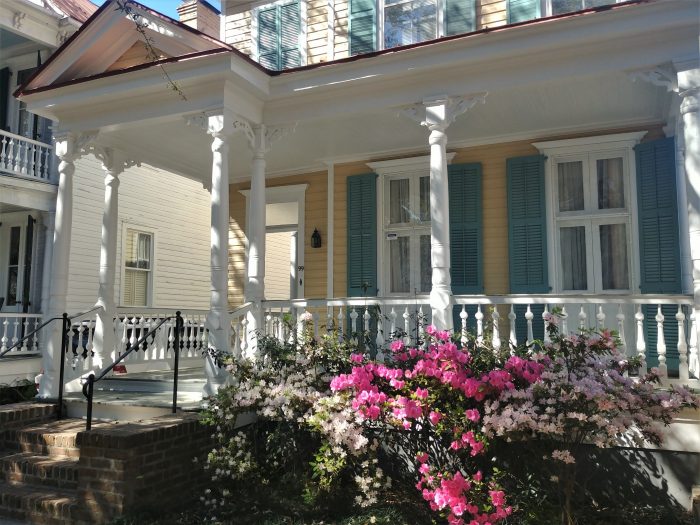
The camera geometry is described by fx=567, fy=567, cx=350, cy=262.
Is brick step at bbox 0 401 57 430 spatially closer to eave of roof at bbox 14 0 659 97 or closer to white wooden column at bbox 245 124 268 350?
white wooden column at bbox 245 124 268 350

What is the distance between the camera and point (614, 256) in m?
6.93

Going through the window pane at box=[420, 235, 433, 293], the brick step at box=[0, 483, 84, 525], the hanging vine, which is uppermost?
the hanging vine

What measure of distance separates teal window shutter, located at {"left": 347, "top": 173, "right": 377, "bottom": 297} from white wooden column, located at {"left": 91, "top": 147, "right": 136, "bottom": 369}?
329 cm

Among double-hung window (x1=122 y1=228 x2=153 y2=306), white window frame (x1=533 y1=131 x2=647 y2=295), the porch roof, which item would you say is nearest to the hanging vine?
the porch roof

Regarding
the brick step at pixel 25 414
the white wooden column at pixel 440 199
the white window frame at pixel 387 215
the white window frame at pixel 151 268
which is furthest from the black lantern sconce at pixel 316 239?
the white window frame at pixel 151 268

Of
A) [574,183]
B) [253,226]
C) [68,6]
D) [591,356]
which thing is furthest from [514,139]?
[68,6]

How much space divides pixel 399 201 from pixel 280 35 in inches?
126

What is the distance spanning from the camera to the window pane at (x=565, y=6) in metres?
7.02

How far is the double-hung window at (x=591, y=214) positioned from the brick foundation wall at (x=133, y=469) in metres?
4.88

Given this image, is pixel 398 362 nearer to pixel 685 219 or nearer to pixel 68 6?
pixel 685 219

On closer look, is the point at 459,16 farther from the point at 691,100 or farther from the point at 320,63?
the point at 691,100

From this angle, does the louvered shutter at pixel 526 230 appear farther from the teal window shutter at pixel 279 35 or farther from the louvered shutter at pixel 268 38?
the louvered shutter at pixel 268 38

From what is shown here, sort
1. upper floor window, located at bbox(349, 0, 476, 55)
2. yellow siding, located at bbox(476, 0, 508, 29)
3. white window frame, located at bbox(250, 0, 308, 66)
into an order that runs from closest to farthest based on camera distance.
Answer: yellow siding, located at bbox(476, 0, 508, 29), upper floor window, located at bbox(349, 0, 476, 55), white window frame, located at bbox(250, 0, 308, 66)

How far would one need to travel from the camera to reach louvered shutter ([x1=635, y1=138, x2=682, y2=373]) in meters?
6.39
